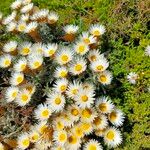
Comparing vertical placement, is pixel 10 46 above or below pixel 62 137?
above

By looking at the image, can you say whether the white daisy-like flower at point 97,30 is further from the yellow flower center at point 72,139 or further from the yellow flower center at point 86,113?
the yellow flower center at point 72,139

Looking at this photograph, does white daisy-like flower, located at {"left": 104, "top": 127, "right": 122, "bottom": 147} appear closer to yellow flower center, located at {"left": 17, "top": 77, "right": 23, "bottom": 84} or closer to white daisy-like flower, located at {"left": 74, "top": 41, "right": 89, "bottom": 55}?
white daisy-like flower, located at {"left": 74, "top": 41, "right": 89, "bottom": 55}

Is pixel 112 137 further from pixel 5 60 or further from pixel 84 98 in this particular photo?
pixel 5 60

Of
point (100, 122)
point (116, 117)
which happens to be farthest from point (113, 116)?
point (100, 122)

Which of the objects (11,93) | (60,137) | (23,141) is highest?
(11,93)

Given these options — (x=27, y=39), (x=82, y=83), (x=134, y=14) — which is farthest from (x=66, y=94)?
(x=134, y=14)

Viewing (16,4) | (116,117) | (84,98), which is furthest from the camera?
(16,4)

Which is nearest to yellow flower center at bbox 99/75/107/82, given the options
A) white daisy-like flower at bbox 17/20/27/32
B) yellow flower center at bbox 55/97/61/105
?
yellow flower center at bbox 55/97/61/105

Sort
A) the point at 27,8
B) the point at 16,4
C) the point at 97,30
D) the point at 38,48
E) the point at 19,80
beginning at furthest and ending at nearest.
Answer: the point at 16,4, the point at 27,8, the point at 97,30, the point at 38,48, the point at 19,80
